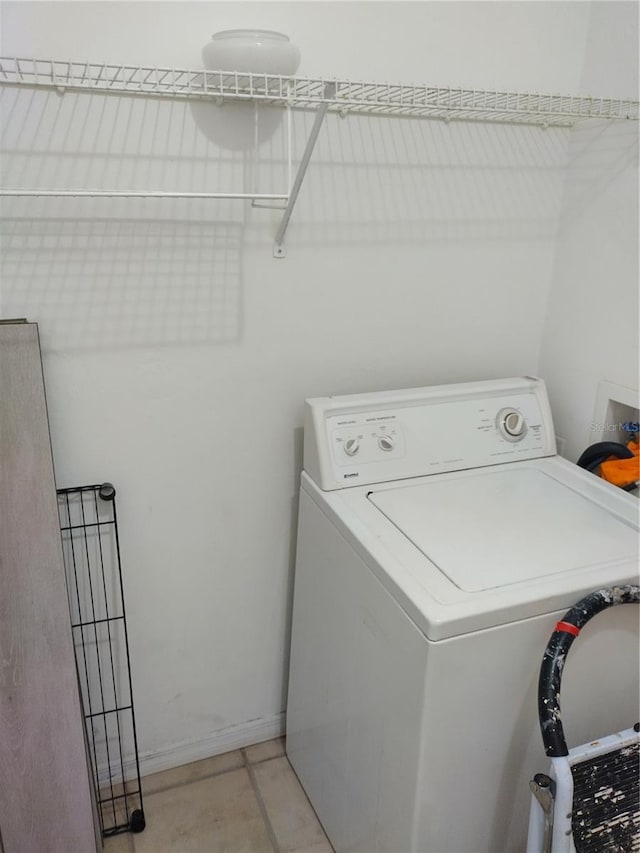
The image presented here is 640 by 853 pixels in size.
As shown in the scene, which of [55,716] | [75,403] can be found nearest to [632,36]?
[75,403]

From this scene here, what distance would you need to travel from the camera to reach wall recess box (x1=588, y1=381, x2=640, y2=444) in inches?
67.9

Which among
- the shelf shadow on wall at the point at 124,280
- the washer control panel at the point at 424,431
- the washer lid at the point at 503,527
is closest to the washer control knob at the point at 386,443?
the washer control panel at the point at 424,431

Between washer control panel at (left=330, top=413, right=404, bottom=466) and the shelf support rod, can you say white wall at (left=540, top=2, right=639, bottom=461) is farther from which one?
the shelf support rod

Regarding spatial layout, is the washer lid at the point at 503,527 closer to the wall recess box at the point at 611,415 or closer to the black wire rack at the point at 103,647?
the wall recess box at the point at 611,415

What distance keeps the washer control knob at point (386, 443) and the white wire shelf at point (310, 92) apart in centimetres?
74

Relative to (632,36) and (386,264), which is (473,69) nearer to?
(632,36)

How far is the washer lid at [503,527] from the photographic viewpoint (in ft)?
4.19

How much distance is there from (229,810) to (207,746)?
20cm

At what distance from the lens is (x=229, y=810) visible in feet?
5.91

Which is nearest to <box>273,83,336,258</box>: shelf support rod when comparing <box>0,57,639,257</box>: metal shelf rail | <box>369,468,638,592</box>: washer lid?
<box>0,57,639,257</box>: metal shelf rail

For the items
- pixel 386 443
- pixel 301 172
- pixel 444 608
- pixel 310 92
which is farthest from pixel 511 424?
pixel 310 92

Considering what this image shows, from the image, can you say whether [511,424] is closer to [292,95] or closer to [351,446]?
[351,446]

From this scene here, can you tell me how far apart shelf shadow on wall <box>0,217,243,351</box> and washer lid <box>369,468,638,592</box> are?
592 millimetres

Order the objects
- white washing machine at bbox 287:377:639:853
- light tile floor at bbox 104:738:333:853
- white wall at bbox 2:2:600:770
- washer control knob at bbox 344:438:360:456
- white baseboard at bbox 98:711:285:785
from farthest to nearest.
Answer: white baseboard at bbox 98:711:285:785 → light tile floor at bbox 104:738:333:853 → washer control knob at bbox 344:438:360:456 → white wall at bbox 2:2:600:770 → white washing machine at bbox 287:377:639:853
